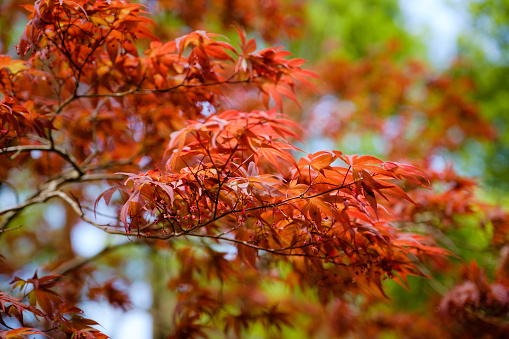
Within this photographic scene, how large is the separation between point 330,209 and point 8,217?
4.49 feet

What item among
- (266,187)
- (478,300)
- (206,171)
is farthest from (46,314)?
(478,300)

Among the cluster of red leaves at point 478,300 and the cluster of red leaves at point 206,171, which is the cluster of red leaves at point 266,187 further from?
the cluster of red leaves at point 478,300

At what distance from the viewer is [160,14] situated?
352 cm

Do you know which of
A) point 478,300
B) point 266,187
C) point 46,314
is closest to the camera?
point 266,187

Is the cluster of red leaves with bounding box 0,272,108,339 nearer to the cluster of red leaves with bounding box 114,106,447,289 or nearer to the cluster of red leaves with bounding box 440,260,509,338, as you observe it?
the cluster of red leaves with bounding box 114,106,447,289

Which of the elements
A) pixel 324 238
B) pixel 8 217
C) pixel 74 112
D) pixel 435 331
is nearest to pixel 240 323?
pixel 324 238

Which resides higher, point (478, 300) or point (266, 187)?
point (266, 187)

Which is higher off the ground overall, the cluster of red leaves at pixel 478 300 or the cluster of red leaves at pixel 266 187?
the cluster of red leaves at pixel 266 187

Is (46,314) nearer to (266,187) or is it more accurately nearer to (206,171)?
(206,171)

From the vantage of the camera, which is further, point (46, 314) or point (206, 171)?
point (46, 314)

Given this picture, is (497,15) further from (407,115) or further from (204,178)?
(204,178)

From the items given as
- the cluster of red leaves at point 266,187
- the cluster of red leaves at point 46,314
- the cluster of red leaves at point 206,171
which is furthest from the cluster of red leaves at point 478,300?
the cluster of red leaves at point 46,314

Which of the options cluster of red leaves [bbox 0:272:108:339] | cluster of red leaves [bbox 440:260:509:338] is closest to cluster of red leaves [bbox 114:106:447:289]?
cluster of red leaves [bbox 0:272:108:339]

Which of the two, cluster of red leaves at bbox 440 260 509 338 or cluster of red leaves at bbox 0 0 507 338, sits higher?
cluster of red leaves at bbox 0 0 507 338
